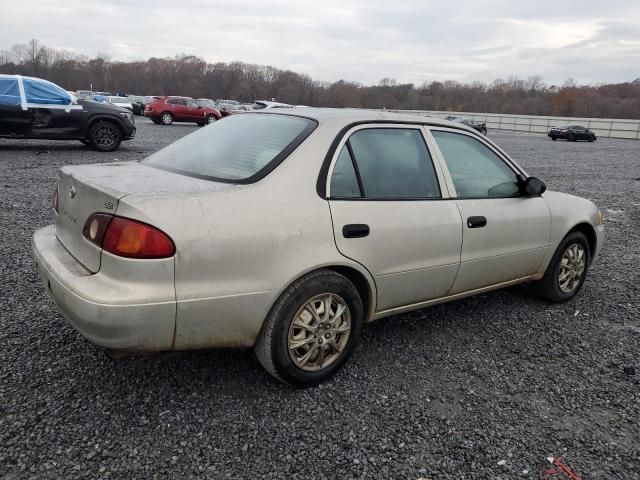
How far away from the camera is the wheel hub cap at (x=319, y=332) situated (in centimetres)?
278

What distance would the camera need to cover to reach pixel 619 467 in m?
2.44

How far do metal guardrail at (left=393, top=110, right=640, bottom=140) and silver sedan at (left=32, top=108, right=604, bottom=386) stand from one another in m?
45.8

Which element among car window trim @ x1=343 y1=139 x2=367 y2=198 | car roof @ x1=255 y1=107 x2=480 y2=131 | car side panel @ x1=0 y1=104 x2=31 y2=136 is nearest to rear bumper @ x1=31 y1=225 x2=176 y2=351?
car window trim @ x1=343 y1=139 x2=367 y2=198

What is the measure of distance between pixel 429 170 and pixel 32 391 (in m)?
2.72

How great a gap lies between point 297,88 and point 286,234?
98.6 meters

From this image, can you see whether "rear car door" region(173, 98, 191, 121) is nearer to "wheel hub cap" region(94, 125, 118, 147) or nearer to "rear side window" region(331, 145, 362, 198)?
"wheel hub cap" region(94, 125, 118, 147)

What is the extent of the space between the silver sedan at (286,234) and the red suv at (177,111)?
2612 centimetres

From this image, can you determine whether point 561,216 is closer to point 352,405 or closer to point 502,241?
point 502,241

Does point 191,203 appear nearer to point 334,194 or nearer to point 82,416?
point 334,194

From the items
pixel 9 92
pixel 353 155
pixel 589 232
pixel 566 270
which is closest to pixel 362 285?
pixel 353 155

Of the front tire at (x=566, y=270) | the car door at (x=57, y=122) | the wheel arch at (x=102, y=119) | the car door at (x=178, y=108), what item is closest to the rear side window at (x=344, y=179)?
the front tire at (x=566, y=270)

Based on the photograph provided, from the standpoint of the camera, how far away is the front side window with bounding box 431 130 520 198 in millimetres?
3570

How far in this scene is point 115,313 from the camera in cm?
226

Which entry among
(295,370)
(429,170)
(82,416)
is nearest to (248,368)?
(295,370)
